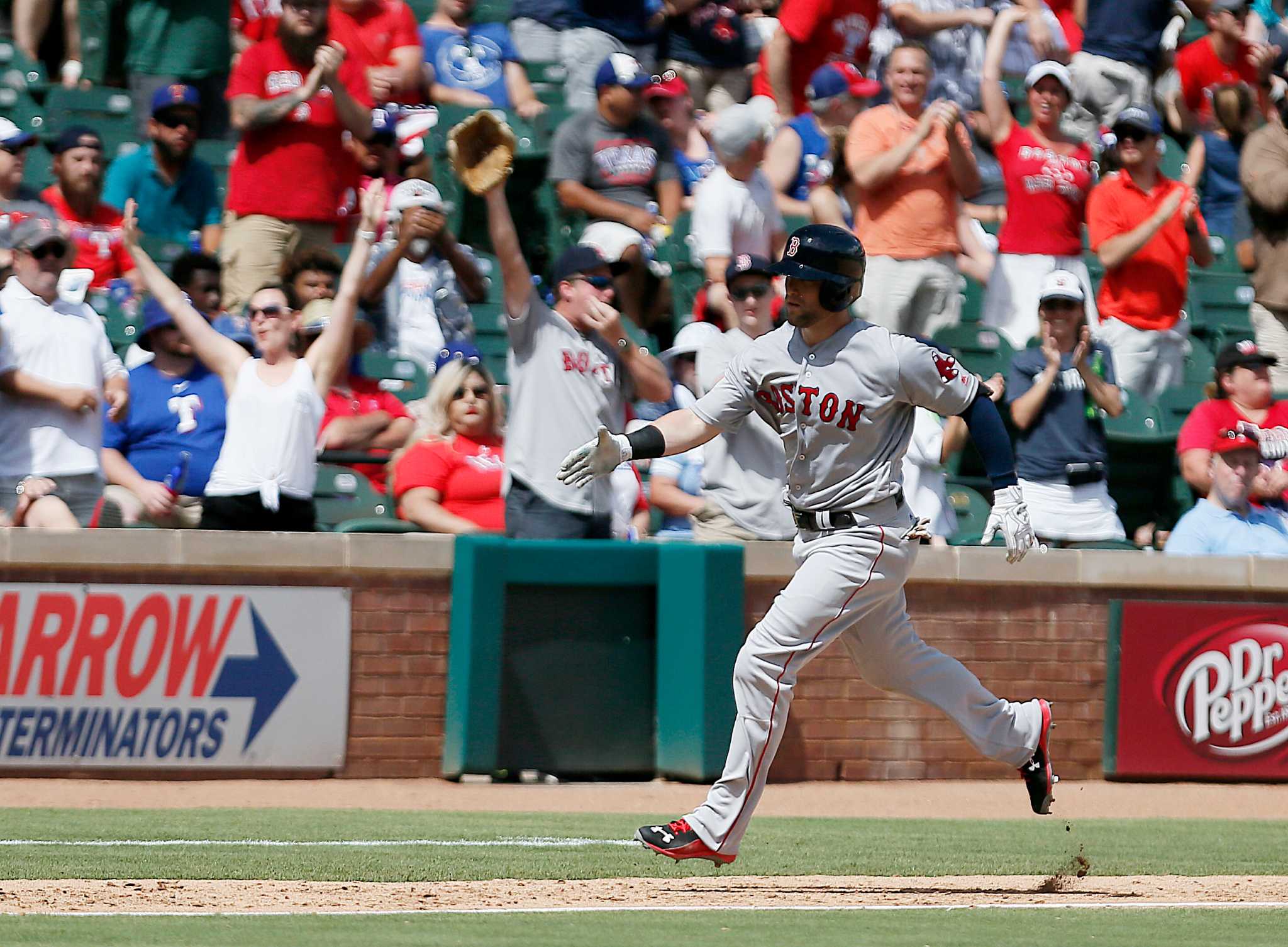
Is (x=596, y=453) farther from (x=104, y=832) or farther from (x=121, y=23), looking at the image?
(x=121, y=23)

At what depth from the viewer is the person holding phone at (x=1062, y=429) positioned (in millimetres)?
9062

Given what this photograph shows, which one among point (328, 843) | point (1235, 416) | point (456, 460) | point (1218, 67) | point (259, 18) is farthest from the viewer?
point (1218, 67)

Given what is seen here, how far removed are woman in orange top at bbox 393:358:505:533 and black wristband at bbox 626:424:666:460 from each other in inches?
106

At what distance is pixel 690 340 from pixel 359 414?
1683mm

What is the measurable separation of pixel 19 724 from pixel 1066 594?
477 cm

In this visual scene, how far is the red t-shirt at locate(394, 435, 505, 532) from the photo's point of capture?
8.20m

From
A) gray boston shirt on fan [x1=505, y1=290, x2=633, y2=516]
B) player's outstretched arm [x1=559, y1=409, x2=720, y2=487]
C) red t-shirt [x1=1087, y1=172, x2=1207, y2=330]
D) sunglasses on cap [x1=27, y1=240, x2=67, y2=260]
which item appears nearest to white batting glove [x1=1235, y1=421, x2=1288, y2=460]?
red t-shirt [x1=1087, y1=172, x2=1207, y2=330]

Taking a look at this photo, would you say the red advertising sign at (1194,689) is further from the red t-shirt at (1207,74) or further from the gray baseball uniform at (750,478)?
the red t-shirt at (1207,74)

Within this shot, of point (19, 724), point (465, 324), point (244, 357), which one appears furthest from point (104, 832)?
point (465, 324)

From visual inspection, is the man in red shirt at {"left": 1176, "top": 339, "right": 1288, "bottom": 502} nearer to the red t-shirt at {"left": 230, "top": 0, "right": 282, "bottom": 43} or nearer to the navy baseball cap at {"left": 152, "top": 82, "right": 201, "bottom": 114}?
the red t-shirt at {"left": 230, "top": 0, "right": 282, "bottom": 43}

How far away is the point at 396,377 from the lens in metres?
8.96

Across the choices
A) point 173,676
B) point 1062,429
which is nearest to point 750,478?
point 1062,429

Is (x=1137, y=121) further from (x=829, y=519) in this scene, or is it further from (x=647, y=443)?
(x=647, y=443)

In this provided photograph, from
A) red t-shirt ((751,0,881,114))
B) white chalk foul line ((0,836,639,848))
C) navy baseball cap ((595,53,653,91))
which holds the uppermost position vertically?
red t-shirt ((751,0,881,114))
